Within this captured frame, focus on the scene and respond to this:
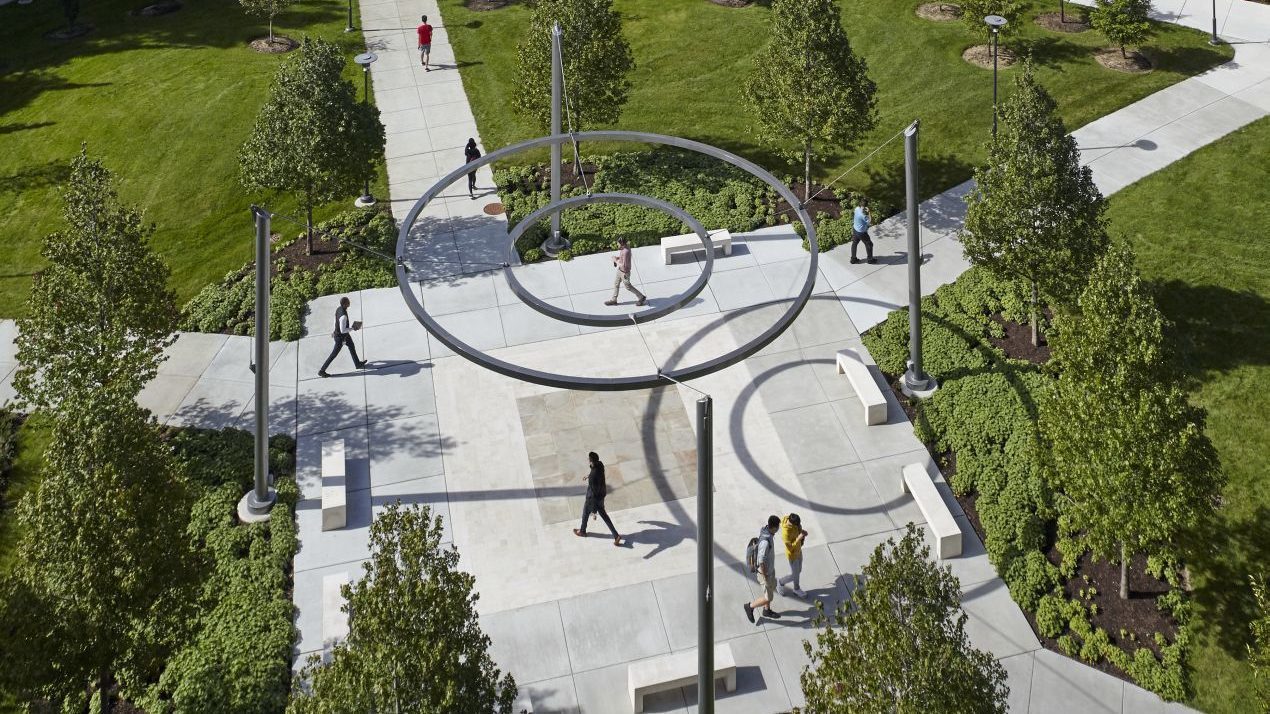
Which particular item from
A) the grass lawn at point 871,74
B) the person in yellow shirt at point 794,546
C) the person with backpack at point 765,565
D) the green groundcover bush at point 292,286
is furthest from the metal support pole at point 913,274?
the green groundcover bush at point 292,286

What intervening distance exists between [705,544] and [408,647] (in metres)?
3.94

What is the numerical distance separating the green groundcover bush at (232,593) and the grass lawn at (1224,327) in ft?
51.0

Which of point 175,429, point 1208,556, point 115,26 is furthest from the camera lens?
point 115,26

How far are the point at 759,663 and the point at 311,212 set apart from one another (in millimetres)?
18218

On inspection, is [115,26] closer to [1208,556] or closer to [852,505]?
[852,505]

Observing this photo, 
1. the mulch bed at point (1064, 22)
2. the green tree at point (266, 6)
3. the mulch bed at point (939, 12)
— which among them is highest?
the green tree at point (266, 6)

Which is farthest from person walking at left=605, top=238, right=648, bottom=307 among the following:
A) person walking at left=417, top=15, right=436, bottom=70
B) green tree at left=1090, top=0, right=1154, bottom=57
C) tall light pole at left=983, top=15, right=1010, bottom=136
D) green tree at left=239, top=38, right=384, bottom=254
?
green tree at left=1090, top=0, right=1154, bottom=57

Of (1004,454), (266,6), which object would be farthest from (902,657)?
(266,6)

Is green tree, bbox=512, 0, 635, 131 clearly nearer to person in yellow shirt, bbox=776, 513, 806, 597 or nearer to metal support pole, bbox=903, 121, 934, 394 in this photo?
metal support pole, bbox=903, 121, 934, 394

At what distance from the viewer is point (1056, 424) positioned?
17969mm

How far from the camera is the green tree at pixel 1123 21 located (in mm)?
33844

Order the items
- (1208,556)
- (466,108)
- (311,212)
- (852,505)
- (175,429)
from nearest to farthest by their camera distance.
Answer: (1208,556) < (852,505) < (175,429) < (311,212) < (466,108)

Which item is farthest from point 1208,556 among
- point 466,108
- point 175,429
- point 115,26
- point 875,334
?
point 115,26

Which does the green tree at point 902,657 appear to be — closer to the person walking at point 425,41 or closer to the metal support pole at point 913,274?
the metal support pole at point 913,274
